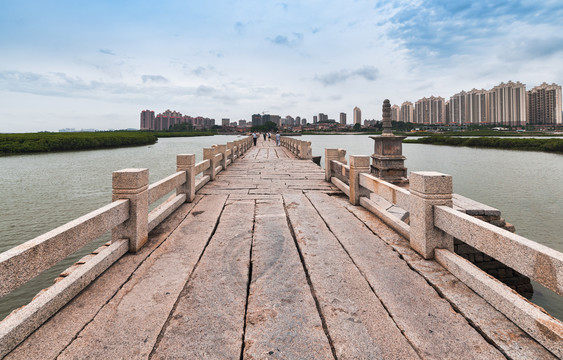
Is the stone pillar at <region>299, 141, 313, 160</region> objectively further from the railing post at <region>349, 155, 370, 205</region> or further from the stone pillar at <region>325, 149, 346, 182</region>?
the railing post at <region>349, 155, 370, 205</region>

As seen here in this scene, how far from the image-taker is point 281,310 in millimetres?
2492

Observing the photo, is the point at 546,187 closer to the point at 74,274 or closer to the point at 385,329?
the point at 385,329

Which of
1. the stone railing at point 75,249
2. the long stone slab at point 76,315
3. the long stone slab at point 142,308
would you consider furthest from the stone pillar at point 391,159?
the long stone slab at point 76,315

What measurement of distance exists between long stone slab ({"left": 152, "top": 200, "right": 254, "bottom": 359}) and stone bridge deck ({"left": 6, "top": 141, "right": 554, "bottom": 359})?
1 cm

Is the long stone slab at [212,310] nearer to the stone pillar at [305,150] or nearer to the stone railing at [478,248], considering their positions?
the stone railing at [478,248]

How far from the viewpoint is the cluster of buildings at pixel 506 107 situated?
112438 millimetres

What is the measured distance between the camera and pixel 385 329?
7.32 ft

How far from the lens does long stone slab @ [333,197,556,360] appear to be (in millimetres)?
1986

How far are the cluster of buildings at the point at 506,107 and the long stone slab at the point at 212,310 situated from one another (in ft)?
472

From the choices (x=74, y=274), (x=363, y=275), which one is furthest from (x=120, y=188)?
(x=363, y=275)

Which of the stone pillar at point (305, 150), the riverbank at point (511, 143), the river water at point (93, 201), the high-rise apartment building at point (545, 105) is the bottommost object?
the river water at point (93, 201)

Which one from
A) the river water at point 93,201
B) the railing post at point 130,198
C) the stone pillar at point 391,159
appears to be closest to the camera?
the railing post at point 130,198

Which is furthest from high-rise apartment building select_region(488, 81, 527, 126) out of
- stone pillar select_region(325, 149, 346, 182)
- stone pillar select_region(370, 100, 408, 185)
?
stone pillar select_region(325, 149, 346, 182)

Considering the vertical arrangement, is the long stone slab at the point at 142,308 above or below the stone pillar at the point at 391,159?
below
